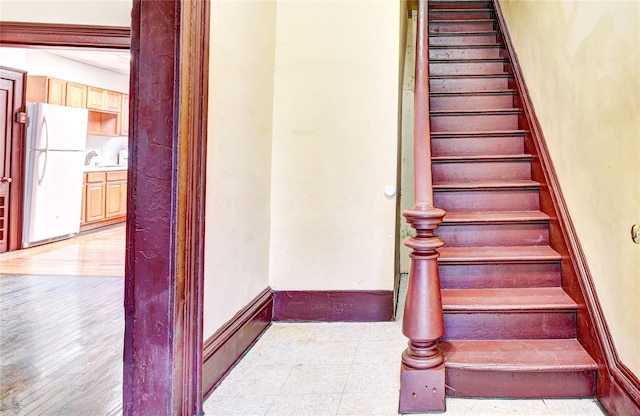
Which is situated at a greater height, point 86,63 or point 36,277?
point 86,63

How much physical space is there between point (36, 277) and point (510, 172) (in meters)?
4.20

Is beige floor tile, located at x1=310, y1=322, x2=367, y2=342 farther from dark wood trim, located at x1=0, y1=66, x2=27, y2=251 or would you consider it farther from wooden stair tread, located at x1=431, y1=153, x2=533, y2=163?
dark wood trim, located at x1=0, y1=66, x2=27, y2=251

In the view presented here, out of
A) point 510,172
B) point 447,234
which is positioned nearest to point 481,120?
point 510,172

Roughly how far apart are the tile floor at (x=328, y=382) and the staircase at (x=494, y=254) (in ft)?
0.31

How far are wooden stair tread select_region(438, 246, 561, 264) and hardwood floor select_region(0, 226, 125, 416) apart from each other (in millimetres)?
1759

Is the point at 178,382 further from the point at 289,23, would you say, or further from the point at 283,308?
the point at 289,23

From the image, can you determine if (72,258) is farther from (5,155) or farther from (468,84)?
(468,84)

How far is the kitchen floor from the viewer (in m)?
1.78

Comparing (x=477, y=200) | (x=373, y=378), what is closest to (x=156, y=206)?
(x=373, y=378)

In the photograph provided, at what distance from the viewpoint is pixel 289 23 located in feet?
9.51

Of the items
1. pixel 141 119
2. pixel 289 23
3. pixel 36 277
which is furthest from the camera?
pixel 36 277

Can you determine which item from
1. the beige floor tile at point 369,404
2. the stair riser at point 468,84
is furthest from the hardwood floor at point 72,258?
the stair riser at point 468,84

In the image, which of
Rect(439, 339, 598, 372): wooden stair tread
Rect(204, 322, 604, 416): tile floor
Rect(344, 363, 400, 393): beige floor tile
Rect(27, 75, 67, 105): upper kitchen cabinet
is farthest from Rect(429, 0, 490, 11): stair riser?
Rect(27, 75, 67, 105): upper kitchen cabinet

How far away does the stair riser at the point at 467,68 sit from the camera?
3.77 m
